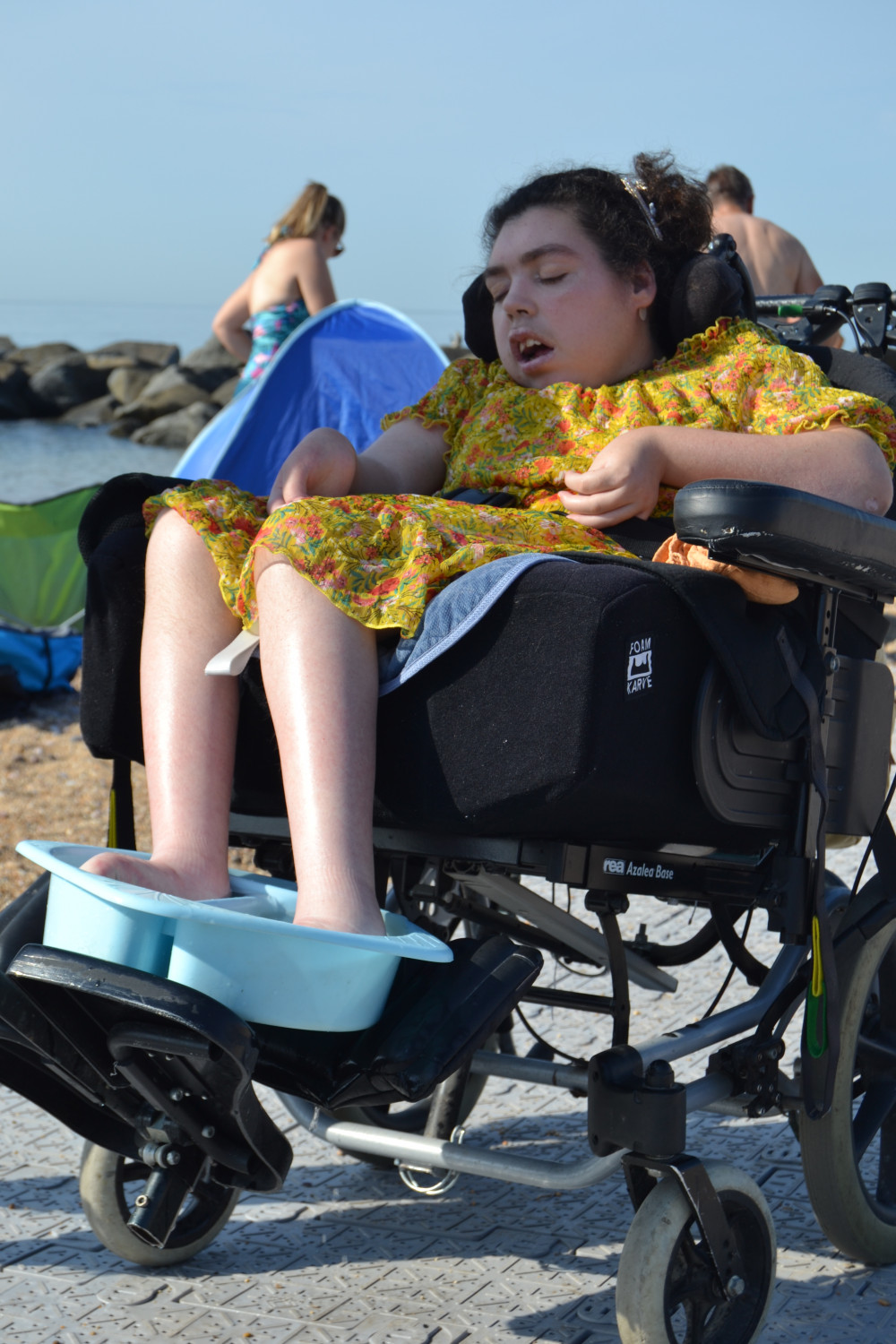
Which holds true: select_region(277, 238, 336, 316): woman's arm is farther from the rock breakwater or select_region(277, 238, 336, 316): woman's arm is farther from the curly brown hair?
the rock breakwater

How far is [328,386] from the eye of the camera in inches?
195

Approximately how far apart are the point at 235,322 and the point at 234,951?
15.6ft

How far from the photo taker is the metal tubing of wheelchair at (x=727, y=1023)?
1.53 meters

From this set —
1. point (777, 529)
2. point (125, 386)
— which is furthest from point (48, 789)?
point (125, 386)

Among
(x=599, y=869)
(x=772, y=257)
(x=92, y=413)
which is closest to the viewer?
(x=599, y=869)

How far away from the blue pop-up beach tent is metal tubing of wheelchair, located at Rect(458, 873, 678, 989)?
3186 mm

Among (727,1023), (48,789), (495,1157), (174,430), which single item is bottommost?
(174,430)

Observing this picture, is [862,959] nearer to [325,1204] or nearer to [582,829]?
[582,829]

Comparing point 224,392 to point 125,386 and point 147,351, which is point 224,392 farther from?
point 147,351

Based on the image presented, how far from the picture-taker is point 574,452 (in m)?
1.79

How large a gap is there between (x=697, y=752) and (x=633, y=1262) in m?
0.55

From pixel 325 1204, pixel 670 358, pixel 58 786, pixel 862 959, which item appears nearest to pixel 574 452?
pixel 670 358

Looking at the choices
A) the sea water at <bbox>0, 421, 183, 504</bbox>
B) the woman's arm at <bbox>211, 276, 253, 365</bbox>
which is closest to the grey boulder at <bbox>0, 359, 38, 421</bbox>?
the sea water at <bbox>0, 421, 183, 504</bbox>

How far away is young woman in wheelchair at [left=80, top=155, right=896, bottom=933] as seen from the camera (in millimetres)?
1384
